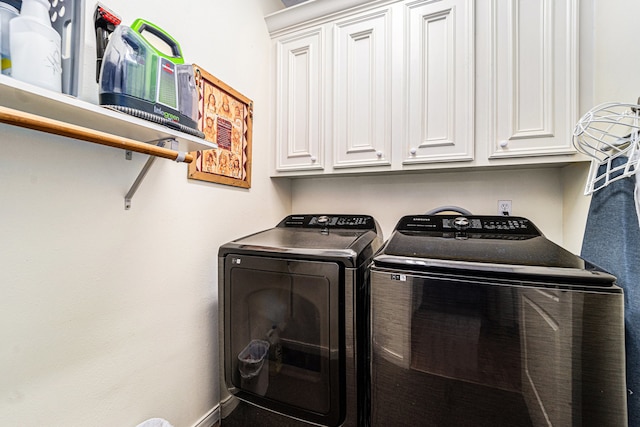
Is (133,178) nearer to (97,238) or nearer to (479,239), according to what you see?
(97,238)

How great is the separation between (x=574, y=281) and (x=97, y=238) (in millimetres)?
1510

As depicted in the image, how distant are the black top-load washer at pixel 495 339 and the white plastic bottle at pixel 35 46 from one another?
3.47 ft

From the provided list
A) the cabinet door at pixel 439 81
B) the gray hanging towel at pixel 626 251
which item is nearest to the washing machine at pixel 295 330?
the cabinet door at pixel 439 81

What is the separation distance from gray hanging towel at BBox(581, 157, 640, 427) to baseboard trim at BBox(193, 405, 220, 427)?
1654 mm

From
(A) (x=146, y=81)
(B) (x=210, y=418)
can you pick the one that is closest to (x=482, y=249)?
(A) (x=146, y=81)

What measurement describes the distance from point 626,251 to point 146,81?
1.62 meters

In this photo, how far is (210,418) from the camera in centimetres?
139

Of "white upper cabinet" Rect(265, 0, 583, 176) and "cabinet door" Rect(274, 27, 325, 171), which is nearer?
"white upper cabinet" Rect(265, 0, 583, 176)

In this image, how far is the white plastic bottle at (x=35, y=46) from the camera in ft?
2.01

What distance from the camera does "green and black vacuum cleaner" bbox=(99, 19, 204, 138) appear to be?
79 centimetres

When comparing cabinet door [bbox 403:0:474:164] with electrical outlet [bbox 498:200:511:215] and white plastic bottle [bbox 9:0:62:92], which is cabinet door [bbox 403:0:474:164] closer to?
electrical outlet [bbox 498:200:511:215]

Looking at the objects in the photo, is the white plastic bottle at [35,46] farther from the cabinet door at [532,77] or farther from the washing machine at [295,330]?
the cabinet door at [532,77]

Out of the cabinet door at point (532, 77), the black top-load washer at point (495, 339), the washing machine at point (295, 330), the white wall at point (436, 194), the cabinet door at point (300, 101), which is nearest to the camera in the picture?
the black top-load washer at point (495, 339)

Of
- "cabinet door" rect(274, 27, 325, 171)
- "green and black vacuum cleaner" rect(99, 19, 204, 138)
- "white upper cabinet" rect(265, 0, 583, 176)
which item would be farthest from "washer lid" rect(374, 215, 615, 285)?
"green and black vacuum cleaner" rect(99, 19, 204, 138)
